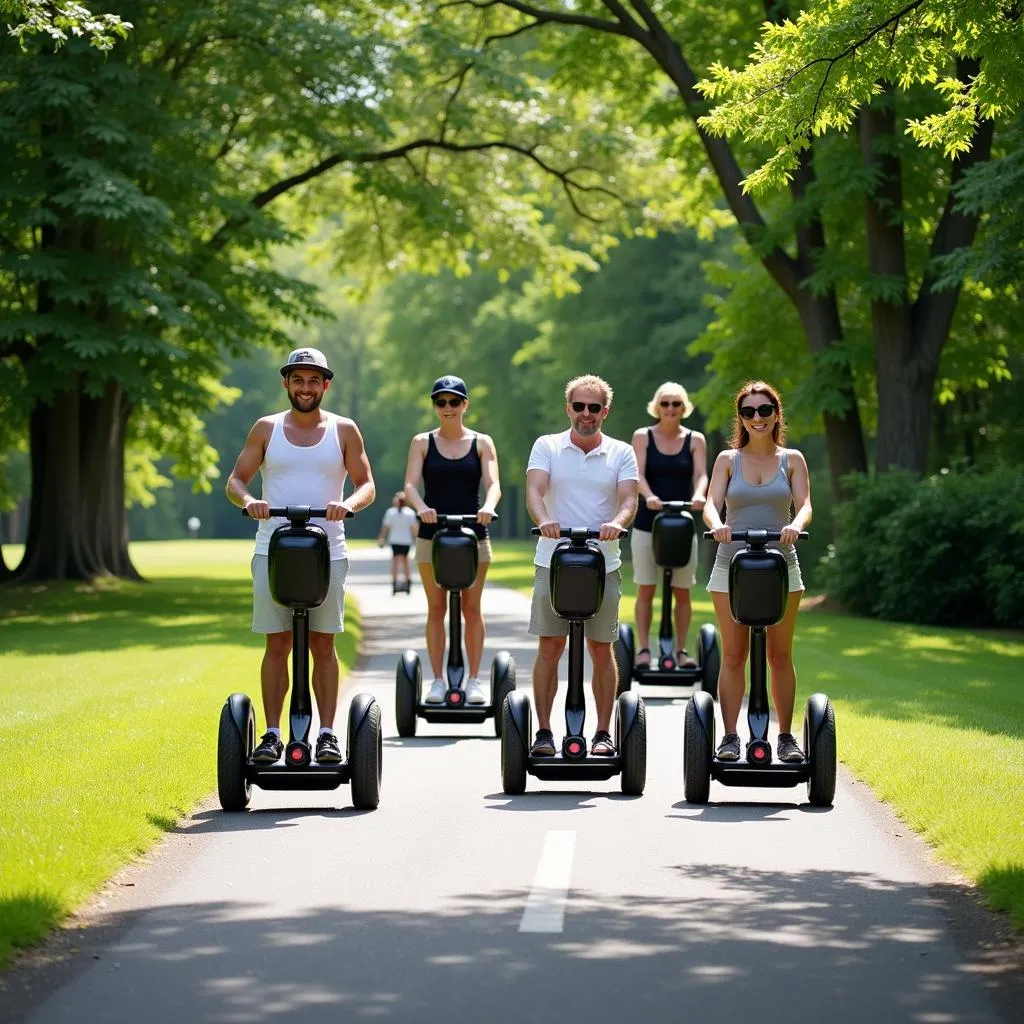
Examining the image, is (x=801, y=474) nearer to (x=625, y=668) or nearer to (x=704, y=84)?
(x=704, y=84)

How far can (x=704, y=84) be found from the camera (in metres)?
11.1

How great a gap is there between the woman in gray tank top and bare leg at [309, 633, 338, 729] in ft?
6.36

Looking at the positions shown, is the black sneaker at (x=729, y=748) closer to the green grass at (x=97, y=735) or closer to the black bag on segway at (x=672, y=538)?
the green grass at (x=97, y=735)

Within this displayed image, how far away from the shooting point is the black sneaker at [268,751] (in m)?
8.91

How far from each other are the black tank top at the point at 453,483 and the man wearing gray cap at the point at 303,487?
2.96m

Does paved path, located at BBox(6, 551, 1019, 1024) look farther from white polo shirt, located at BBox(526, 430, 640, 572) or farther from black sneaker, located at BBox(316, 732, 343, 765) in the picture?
white polo shirt, located at BBox(526, 430, 640, 572)

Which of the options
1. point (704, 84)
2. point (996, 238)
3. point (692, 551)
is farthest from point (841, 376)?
point (704, 84)

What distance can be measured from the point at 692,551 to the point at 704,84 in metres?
4.11

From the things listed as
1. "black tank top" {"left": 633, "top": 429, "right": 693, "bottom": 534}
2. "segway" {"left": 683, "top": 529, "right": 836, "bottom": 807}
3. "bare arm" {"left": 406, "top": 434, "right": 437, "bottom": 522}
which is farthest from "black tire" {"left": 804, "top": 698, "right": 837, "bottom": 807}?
"black tank top" {"left": 633, "top": 429, "right": 693, "bottom": 534}

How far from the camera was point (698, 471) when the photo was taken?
45.2ft

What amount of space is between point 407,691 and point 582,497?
3041 mm

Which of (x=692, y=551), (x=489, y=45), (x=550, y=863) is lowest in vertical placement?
(x=550, y=863)

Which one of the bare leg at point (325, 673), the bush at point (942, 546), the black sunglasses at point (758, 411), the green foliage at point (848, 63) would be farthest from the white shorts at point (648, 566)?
the bush at point (942, 546)

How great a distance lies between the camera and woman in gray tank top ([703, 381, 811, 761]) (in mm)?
9492
